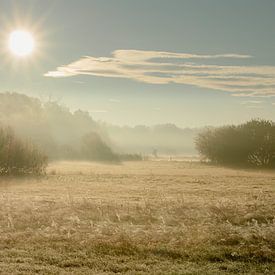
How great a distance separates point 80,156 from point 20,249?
7510 cm

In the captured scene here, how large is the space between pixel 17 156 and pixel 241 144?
36.7 meters

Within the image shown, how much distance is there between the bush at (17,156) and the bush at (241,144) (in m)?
31.9

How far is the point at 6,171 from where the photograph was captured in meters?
48.2

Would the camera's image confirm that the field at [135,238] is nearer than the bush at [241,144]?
Yes

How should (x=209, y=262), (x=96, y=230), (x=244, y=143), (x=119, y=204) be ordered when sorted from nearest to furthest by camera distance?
(x=209, y=262), (x=96, y=230), (x=119, y=204), (x=244, y=143)

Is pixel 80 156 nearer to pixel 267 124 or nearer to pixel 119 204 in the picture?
pixel 267 124

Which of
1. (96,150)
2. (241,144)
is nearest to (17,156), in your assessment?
(241,144)

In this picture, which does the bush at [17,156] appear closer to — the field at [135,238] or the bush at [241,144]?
the field at [135,238]

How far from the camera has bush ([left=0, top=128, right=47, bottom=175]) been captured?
159 feet

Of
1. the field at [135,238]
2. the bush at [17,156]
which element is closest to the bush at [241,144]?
the bush at [17,156]

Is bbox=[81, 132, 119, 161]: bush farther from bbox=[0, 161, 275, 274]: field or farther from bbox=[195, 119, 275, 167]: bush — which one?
bbox=[0, 161, 275, 274]: field

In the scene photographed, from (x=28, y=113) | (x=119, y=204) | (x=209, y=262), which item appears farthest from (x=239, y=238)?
(x=28, y=113)

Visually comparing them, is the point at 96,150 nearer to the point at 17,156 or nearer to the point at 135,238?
the point at 17,156

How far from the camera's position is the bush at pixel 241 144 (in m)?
68.3
